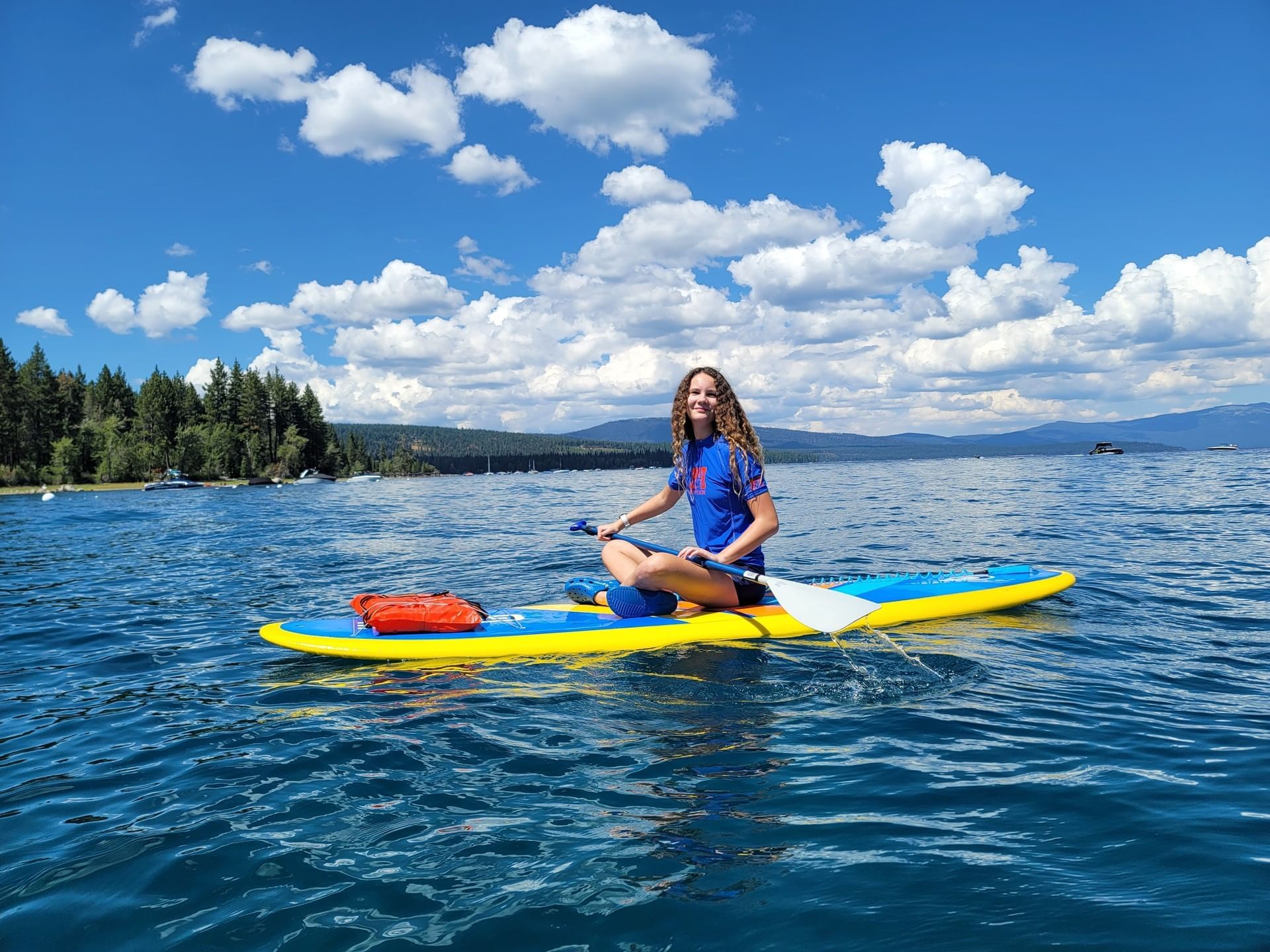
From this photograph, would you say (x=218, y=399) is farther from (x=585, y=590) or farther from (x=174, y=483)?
(x=585, y=590)

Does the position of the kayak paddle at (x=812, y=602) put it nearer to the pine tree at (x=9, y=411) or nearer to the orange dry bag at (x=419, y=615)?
the orange dry bag at (x=419, y=615)

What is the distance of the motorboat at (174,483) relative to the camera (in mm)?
80688

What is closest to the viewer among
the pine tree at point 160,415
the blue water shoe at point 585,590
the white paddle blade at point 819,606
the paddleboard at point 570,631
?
the white paddle blade at point 819,606

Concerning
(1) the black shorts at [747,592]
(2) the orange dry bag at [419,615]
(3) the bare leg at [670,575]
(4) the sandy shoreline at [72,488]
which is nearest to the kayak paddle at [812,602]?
(3) the bare leg at [670,575]

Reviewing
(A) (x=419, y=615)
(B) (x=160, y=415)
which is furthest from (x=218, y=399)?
(A) (x=419, y=615)

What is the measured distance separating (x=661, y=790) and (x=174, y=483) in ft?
305

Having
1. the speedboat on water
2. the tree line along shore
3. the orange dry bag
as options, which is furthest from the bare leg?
the speedboat on water

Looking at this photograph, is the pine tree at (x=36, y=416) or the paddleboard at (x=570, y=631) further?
the pine tree at (x=36, y=416)

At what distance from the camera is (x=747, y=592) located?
7.69 m

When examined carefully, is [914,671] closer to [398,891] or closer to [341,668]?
[398,891]

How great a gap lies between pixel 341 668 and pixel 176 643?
2787mm

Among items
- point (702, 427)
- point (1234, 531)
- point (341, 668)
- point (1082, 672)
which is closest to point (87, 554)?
point (341, 668)

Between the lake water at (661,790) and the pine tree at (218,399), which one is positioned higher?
the pine tree at (218,399)

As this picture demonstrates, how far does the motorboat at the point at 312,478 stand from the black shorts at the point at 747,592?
356 ft
